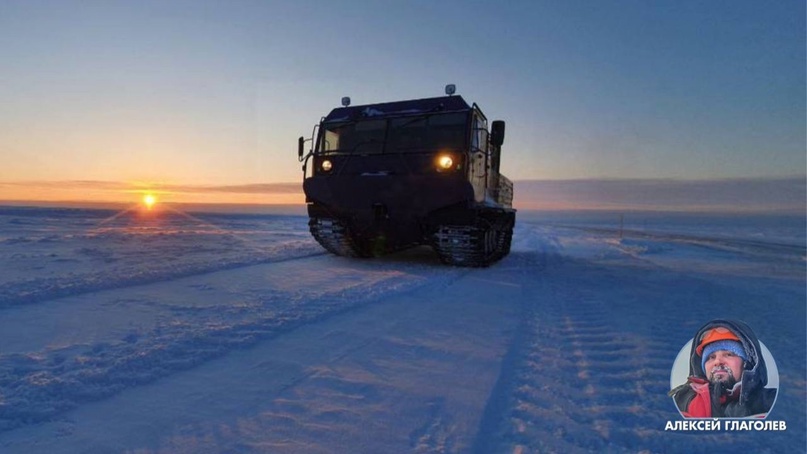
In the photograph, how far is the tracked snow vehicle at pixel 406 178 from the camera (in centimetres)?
744

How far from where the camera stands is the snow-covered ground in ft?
6.58

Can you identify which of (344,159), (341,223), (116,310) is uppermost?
(344,159)

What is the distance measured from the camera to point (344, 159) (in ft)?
27.0

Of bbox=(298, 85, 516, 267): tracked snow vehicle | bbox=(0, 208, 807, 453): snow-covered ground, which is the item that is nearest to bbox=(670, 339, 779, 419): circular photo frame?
bbox=(0, 208, 807, 453): snow-covered ground

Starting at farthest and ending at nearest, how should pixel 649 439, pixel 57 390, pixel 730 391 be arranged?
pixel 57 390
pixel 730 391
pixel 649 439

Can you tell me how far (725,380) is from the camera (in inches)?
87.2

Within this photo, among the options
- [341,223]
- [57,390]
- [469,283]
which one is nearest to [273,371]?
[57,390]

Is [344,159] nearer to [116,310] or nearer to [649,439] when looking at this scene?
[116,310]

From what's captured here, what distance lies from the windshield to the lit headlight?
38 centimetres

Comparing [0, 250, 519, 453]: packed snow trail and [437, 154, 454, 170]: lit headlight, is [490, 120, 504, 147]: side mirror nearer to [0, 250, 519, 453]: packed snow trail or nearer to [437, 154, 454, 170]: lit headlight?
[437, 154, 454, 170]: lit headlight

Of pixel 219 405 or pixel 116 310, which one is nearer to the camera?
pixel 219 405

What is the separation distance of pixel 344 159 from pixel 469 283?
384 centimetres

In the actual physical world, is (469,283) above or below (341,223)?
below

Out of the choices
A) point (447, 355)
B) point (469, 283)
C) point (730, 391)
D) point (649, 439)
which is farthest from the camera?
point (469, 283)
